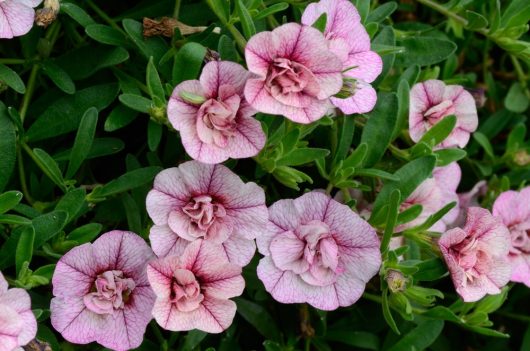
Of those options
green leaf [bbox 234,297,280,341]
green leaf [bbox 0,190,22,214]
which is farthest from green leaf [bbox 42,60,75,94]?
green leaf [bbox 234,297,280,341]

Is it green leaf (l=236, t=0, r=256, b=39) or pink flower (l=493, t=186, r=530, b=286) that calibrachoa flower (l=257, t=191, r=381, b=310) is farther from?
pink flower (l=493, t=186, r=530, b=286)

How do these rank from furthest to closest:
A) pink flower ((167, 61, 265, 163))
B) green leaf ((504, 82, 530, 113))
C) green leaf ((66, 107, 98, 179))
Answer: green leaf ((504, 82, 530, 113)), green leaf ((66, 107, 98, 179)), pink flower ((167, 61, 265, 163))

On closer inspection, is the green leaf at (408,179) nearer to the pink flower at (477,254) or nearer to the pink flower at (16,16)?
the pink flower at (477,254)

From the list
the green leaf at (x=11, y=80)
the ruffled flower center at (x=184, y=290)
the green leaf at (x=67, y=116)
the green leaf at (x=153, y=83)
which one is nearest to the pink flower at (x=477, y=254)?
the ruffled flower center at (x=184, y=290)

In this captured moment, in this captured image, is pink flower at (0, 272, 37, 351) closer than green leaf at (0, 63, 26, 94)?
Yes

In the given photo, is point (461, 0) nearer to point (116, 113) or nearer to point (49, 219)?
point (116, 113)

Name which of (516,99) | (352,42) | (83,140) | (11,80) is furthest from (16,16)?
(516,99)
